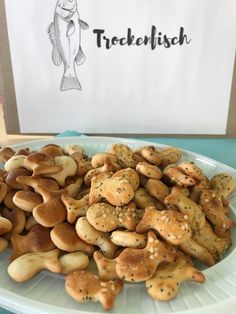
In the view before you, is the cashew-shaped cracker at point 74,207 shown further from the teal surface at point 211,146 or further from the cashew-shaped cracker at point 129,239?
the teal surface at point 211,146

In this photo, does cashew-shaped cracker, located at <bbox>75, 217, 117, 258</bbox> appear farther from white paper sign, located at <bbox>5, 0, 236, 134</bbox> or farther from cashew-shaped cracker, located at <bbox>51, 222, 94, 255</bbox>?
white paper sign, located at <bbox>5, 0, 236, 134</bbox>

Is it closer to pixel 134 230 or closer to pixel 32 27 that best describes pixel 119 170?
pixel 134 230

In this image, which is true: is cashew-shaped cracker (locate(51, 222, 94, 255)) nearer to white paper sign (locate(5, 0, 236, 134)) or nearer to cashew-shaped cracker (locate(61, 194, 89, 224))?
cashew-shaped cracker (locate(61, 194, 89, 224))

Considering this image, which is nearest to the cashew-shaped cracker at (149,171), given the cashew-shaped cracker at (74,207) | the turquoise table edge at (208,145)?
the cashew-shaped cracker at (74,207)

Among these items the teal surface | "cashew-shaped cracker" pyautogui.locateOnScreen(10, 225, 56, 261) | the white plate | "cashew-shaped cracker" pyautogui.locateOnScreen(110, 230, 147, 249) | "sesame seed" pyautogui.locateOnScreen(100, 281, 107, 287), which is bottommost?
the white plate

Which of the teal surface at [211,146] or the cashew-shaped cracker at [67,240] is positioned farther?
the teal surface at [211,146]

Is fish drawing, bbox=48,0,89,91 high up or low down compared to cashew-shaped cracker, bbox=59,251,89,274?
up

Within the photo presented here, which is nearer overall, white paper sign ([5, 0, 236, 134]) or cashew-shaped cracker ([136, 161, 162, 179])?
cashew-shaped cracker ([136, 161, 162, 179])

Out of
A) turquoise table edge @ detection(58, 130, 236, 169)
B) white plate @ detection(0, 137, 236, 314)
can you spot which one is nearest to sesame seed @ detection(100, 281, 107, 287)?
white plate @ detection(0, 137, 236, 314)

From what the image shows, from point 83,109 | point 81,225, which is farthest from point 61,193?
point 83,109
